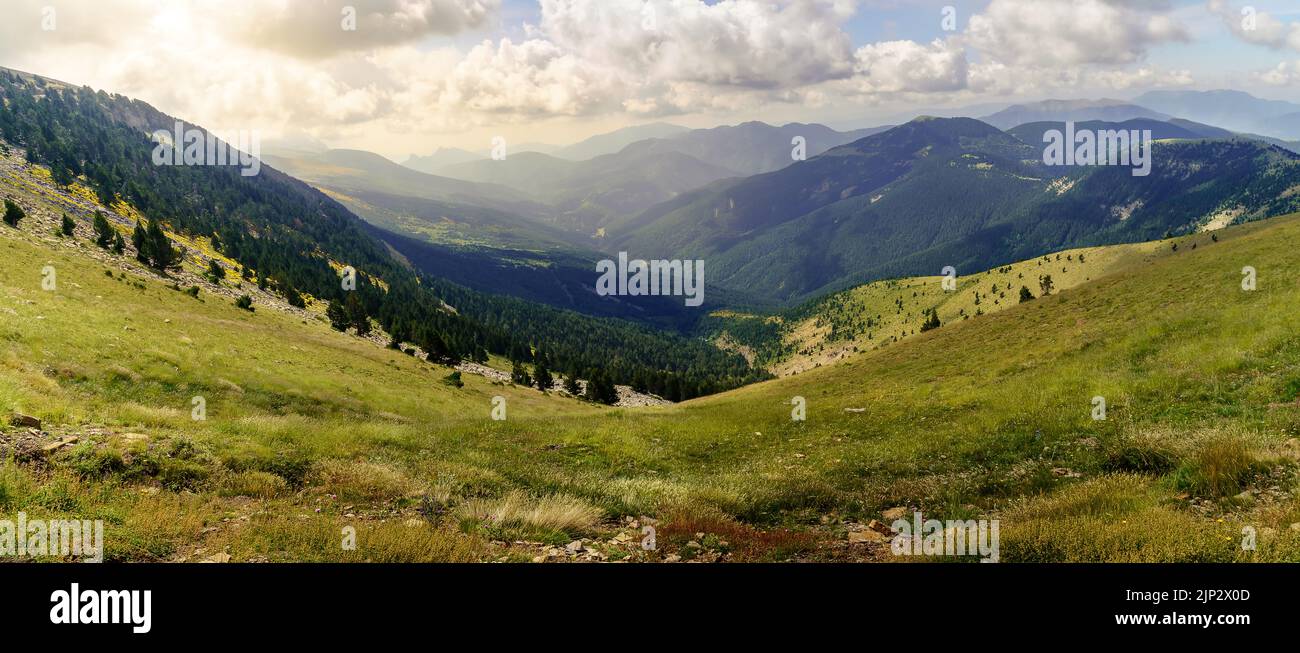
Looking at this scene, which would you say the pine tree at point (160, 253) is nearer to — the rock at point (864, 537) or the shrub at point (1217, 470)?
the rock at point (864, 537)

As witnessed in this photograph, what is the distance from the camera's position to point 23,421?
40.6ft

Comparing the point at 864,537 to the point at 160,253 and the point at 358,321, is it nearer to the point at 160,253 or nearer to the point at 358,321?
the point at 160,253

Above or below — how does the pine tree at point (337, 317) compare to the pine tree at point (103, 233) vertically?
below

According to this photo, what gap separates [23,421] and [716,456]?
21.0m

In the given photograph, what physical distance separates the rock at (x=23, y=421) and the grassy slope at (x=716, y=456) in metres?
0.34

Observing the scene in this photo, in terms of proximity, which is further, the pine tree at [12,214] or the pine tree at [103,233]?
the pine tree at [103,233]

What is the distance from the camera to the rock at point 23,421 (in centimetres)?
1225

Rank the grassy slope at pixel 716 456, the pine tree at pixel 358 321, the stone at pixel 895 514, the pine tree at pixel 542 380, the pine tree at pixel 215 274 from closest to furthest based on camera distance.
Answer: the grassy slope at pixel 716 456, the stone at pixel 895 514, the pine tree at pixel 215 274, the pine tree at pixel 542 380, the pine tree at pixel 358 321

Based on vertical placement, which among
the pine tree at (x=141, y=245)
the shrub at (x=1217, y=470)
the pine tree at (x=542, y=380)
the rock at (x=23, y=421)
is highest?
the pine tree at (x=141, y=245)

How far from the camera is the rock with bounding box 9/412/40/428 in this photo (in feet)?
40.2

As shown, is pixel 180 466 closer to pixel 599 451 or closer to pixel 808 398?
pixel 599 451

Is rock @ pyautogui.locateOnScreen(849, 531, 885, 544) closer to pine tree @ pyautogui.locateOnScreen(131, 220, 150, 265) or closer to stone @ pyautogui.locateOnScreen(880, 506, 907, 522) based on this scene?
stone @ pyautogui.locateOnScreen(880, 506, 907, 522)

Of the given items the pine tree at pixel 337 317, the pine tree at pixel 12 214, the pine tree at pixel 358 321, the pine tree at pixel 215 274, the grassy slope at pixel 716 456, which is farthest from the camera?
the pine tree at pixel 358 321

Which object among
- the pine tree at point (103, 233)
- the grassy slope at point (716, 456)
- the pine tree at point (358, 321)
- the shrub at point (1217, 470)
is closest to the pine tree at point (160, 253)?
the pine tree at point (103, 233)
